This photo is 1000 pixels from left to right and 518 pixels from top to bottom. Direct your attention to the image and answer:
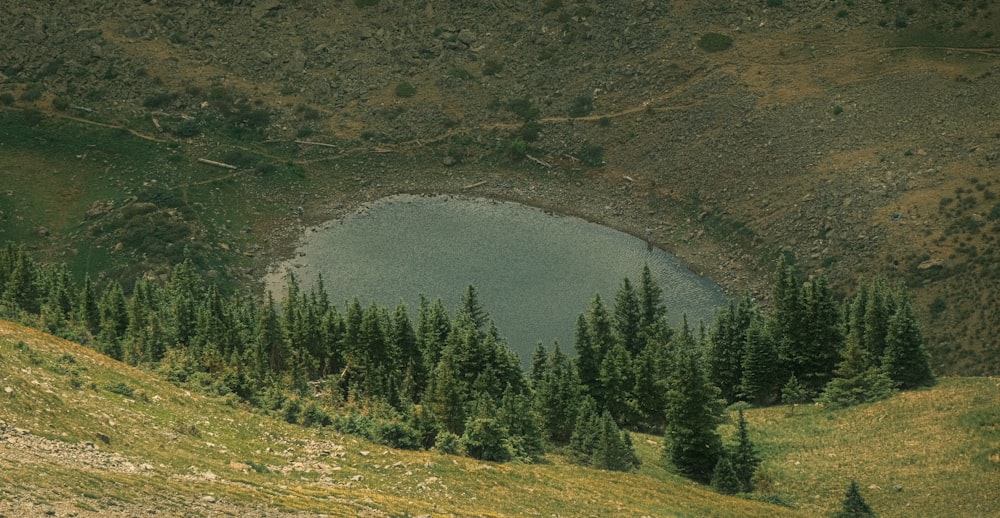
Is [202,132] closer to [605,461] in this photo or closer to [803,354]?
[803,354]

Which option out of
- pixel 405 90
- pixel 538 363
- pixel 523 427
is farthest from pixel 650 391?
pixel 405 90

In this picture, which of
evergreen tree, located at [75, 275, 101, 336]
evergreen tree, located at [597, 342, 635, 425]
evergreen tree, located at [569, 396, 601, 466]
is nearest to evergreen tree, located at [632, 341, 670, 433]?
evergreen tree, located at [597, 342, 635, 425]

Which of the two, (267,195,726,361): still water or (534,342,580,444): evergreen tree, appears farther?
(267,195,726,361): still water

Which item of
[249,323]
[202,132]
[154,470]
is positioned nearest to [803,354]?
[249,323]

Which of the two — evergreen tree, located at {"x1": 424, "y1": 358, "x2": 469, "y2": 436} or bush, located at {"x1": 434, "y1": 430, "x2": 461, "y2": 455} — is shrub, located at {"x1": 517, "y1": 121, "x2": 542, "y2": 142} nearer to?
evergreen tree, located at {"x1": 424, "y1": 358, "x2": 469, "y2": 436}

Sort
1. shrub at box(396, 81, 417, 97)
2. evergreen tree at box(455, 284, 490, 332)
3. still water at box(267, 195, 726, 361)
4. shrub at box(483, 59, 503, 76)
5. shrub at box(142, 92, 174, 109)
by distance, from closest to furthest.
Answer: evergreen tree at box(455, 284, 490, 332)
still water at box(267, 195, 726, 361)
shrub at box(142, 92, 174, 109)
shrub at box(396, 81, 417, 97)
shrub at box(483, 59, 503, 76)

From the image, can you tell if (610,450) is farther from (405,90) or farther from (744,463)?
(405,90)

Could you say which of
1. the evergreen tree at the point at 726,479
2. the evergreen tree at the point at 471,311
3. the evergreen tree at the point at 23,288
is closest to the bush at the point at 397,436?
the evergreen tree at the point at 726,479
